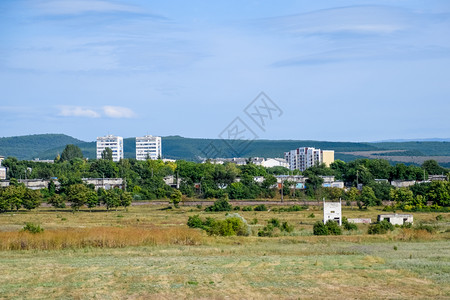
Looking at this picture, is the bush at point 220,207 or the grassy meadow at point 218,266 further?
the bush at point 220,207

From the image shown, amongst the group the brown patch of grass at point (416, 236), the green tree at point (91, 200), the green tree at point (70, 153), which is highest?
the green tree at point (70, 153)

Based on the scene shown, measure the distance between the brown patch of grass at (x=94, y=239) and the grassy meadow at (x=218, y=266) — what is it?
0.05 metres

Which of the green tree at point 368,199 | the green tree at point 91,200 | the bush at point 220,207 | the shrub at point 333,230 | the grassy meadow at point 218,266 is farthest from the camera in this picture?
the green tree at point 368,199

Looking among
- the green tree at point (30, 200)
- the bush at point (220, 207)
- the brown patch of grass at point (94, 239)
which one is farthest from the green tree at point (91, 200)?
the brown patch of grass at point (94, 239)

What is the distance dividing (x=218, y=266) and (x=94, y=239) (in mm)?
9489

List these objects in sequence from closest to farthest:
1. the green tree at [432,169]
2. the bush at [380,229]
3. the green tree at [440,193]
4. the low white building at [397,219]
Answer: the bush at [380,229], the low white building at [397,219], the green tree at [440,193], the green tree at [432,169]

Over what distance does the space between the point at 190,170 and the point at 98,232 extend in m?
79.7

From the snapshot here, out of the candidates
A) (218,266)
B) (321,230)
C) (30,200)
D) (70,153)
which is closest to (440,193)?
(321,230)

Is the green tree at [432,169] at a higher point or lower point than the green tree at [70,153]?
lower

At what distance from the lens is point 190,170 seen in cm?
11188

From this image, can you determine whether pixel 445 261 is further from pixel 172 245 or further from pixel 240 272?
pixel 172 245

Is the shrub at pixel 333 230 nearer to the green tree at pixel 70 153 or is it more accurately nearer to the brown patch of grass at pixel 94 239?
the brown patch of grass at pixel 94 239

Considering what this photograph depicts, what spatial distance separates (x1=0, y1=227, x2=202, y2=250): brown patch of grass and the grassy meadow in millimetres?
48

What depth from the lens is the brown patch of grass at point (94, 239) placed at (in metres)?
30.0
